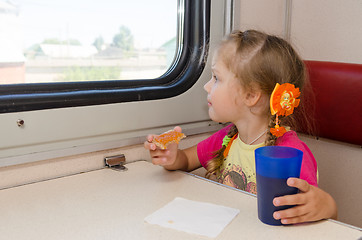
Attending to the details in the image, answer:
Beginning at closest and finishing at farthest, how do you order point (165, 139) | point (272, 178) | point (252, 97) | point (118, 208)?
point (272, 178)
point (118, 208)
point (165, 139)
point (252, 97)

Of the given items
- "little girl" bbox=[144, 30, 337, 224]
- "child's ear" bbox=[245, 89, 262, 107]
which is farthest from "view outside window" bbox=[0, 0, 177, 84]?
"child's ear" bbox=[245, 89, 262, 107]

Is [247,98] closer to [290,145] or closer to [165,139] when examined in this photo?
[290,145]

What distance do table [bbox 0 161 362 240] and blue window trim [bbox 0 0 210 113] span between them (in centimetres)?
28

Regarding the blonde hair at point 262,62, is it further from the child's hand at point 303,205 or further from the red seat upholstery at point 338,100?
the child's hand at point 303,205

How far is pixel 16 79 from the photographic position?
138cm

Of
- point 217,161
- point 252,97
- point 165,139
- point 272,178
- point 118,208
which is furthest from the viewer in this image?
point 217,161

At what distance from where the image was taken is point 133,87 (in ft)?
5.42

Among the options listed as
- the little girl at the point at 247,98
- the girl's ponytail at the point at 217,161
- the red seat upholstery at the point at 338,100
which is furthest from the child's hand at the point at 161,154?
the red seat upholstery at the point at 338,100

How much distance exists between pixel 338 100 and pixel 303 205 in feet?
2.66

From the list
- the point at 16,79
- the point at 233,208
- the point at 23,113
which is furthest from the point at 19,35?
the point at 233,208

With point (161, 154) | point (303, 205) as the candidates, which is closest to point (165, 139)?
point (161, 154)

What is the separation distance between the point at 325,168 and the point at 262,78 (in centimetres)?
72

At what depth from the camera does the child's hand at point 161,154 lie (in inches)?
56.2

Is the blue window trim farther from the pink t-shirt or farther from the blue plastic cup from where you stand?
the blue plastic cup
